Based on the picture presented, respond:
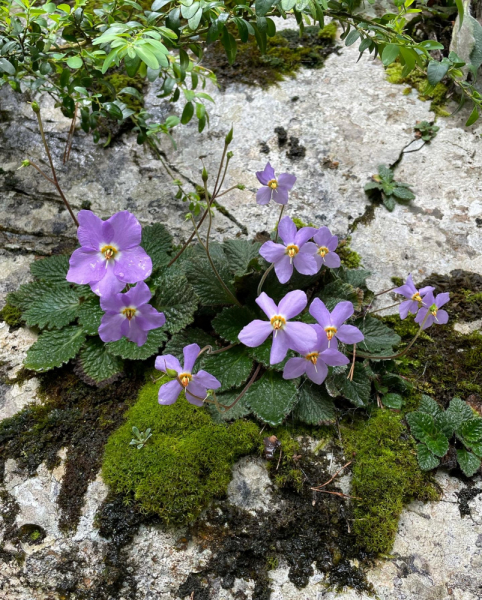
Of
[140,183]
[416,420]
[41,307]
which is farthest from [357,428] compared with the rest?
[140,183]

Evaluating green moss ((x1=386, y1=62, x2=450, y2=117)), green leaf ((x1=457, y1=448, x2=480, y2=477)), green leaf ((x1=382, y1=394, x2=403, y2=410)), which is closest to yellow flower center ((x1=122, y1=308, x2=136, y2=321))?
green leaf ((x1=382, y1=394, x2=403, y2=410))

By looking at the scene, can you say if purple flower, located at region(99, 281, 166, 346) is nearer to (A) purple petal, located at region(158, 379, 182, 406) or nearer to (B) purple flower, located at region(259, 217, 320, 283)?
(A) purple petal, located at region(158, 379, 182, 406)

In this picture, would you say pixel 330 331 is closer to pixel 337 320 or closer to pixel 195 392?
pixel 337 320

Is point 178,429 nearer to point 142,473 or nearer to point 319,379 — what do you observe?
point 142,473

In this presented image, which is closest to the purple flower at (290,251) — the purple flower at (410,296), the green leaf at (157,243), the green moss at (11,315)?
the purple flower at (410,296)

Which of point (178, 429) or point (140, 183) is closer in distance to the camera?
point (178, 429)

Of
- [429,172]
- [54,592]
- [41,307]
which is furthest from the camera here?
[429,172]
